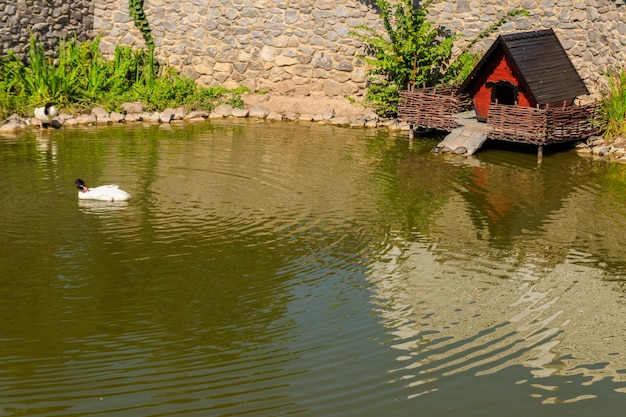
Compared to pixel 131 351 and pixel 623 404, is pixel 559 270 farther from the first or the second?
pixel 131 351

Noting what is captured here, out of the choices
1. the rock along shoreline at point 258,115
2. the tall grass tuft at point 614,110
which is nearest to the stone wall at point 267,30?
the rock along shoreline at point 258,115

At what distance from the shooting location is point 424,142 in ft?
62.6

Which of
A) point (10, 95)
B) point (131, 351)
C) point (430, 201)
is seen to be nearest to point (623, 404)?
point (131, 351)

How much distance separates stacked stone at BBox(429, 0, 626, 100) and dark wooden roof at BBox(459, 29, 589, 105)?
34.4 inches

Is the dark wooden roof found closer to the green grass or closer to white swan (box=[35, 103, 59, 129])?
the green grass

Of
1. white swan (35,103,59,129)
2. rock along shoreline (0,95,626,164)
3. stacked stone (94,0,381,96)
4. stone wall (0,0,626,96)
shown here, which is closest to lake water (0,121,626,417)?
white swan (35,103,59,129)

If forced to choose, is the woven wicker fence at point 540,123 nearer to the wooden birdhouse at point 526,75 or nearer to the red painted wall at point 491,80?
the wooden birdhouse at point 526,75

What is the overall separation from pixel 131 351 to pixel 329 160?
28.2 ft

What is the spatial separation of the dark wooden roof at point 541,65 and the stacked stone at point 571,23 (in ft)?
2.87

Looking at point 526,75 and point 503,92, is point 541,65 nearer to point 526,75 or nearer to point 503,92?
point 526,75

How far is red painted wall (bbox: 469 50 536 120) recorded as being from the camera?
18.1 meters

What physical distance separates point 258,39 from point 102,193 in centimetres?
Answer: 896

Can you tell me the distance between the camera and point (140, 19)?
22.5m

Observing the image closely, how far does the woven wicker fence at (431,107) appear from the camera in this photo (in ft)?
61.5
